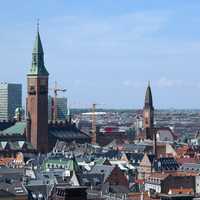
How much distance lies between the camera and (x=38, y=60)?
552ft

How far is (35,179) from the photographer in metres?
104

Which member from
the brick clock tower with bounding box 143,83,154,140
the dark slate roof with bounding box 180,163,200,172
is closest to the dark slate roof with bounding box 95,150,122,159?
the dark slate roof with bounding box 180,163,200,172

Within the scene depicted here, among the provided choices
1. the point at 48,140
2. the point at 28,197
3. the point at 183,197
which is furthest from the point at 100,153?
the point at 183,197

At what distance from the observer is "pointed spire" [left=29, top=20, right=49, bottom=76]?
552 feet

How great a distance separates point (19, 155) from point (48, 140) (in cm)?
2062

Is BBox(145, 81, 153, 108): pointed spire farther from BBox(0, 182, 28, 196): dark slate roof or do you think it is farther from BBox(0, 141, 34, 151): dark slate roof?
BBox(0, 182, 28, 196): dark slate roof

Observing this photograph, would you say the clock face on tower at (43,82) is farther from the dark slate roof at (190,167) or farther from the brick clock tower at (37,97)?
the dark slate roof at (190,167)

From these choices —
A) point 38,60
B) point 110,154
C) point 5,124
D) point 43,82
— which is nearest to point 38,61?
point 38,60

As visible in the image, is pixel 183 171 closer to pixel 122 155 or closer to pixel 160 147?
pixel 122 155

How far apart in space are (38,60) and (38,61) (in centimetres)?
18

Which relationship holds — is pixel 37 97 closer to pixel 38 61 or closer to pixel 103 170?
pixel 38 61

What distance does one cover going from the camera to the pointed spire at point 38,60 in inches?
6619

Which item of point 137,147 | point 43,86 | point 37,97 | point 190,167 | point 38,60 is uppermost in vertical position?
point 38,60

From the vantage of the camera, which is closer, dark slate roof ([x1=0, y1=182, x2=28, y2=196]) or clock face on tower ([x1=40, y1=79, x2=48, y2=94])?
dark slate roof ([x1=0, y1=182, x2=28, y2=196])
